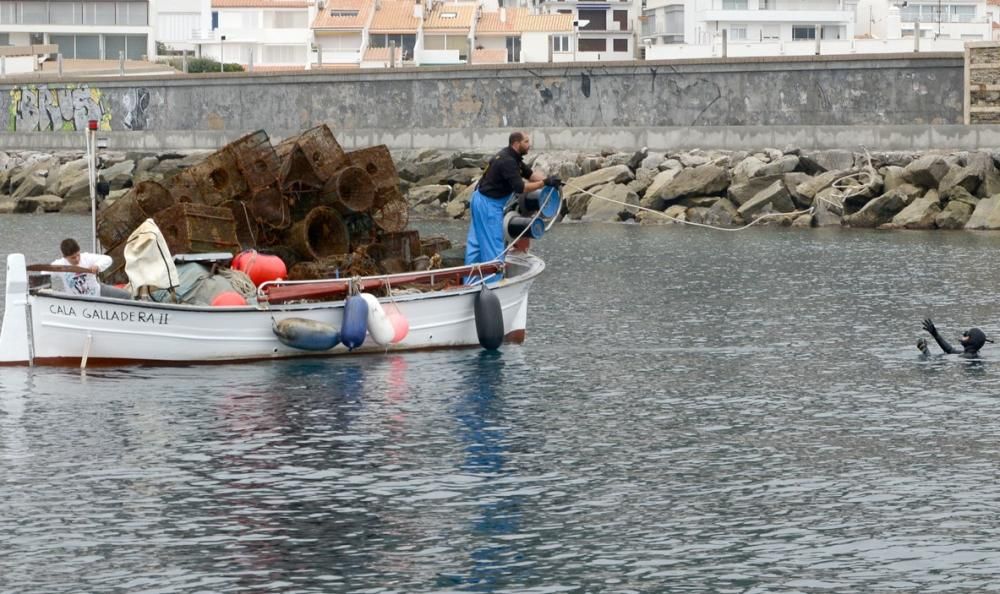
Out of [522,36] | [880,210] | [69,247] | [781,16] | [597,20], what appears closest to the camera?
[69,247]

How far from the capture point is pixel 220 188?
79.3 feet

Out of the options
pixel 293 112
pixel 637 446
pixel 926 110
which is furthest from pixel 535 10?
pixel 637 446

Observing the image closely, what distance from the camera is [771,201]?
47.2m

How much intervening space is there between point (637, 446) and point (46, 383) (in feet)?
23.7

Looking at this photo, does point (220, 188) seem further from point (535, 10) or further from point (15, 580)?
point (535, 10)

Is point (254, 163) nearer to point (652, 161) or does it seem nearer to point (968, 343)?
point (968, 343)

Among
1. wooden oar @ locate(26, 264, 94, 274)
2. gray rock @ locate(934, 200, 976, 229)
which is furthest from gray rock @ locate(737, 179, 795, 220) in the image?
wooden oar @ locate(26, 264, 94, 274)

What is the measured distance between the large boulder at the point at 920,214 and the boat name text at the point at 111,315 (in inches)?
1091

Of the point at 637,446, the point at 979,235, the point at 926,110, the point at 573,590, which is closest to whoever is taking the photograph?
the point at 573,590

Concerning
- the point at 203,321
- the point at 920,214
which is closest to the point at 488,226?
the point at 203,321

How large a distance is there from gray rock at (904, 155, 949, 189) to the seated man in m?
28.5

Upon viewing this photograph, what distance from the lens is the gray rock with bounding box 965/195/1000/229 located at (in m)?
44.0

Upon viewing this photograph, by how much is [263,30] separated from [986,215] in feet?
237

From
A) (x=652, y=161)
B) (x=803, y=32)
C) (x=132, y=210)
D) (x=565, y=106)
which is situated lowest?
(x=132, y=210)
